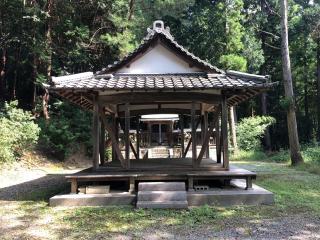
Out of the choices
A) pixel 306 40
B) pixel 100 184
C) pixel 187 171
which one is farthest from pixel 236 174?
pixel 306 40

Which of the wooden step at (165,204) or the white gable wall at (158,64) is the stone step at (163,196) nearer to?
the wooden step at (165,204)

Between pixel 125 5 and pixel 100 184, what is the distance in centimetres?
1531

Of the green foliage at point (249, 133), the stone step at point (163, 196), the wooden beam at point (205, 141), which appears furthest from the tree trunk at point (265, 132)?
the stone step at point (163, 196)

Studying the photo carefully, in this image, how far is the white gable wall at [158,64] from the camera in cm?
1013

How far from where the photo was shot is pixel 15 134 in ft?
50.9

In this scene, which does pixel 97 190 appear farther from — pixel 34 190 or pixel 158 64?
pixel 158 64

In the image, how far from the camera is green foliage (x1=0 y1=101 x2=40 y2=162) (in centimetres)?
1491

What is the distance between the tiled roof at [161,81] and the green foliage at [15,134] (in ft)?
22.5

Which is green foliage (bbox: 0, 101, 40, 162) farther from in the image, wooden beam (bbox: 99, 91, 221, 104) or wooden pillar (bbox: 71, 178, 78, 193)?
wooden beam (bbox: 99, 91, 221, 104)

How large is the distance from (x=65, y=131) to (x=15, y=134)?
313 centimetres

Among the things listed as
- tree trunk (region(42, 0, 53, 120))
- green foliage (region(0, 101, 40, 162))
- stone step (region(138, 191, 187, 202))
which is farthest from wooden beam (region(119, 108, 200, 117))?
tree trunk (region(42, 0, 53, 120))

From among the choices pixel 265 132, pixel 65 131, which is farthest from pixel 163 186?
pixel 265 132

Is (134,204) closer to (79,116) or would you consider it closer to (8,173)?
(8,173)

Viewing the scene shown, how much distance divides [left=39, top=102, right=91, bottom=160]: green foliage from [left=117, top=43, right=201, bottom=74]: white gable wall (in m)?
9.09
